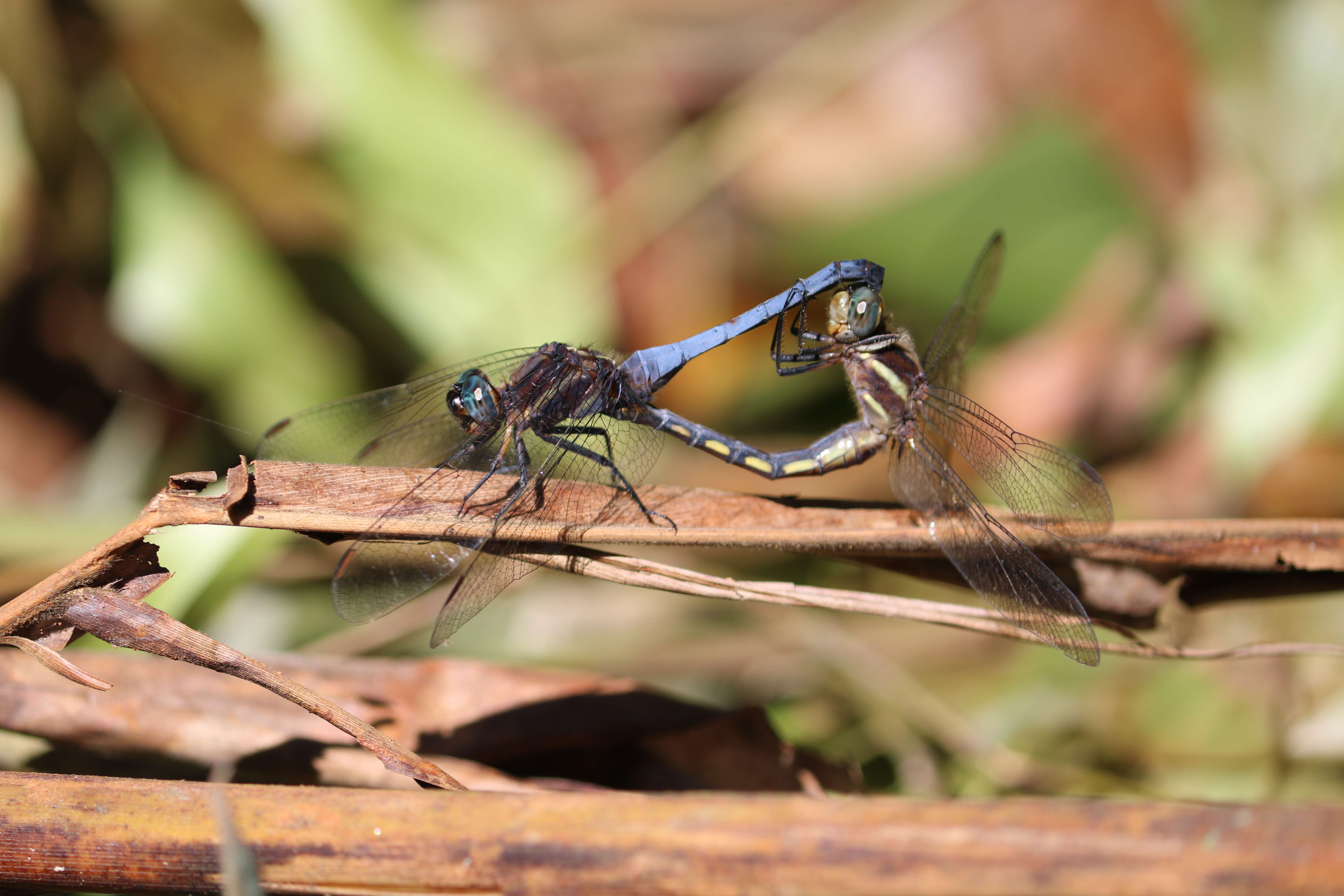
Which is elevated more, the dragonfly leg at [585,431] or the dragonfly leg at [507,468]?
the dragonfly leg at [585,431]

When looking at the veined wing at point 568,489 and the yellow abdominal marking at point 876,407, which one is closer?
the veined wing at point 568,489

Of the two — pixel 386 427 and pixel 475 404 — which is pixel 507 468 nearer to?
pixel 475 404

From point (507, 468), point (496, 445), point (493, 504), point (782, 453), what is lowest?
point (493, 504)

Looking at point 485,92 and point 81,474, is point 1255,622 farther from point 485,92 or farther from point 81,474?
point 81,474

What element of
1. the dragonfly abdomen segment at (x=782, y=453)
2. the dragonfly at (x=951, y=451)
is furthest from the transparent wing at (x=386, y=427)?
the dragonfly at (x=951, y=451)

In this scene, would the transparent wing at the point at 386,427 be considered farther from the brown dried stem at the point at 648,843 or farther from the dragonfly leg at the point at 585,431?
the brown dried stem at the point at 648,843

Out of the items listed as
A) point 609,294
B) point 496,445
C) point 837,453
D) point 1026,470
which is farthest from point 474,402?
point 609,294

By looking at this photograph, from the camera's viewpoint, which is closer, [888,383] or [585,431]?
[585,431]

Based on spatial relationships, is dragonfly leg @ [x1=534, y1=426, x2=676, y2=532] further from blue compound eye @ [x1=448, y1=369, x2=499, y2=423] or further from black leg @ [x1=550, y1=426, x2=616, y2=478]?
blue compound eye @ [x1=448, y1=369, x2=499, y2=423]
